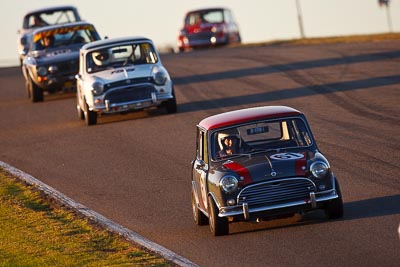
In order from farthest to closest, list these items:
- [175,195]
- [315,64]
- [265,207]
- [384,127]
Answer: [315,64] < [384,127] < [175,195] < [265,207]

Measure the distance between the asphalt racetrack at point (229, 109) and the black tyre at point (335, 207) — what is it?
0.13m

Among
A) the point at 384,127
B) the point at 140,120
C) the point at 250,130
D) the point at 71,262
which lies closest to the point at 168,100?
the point at 140,120

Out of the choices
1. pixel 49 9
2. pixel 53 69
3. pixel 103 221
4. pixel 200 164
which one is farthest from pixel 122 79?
pixel 49 9

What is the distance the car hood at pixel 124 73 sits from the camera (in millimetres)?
23156

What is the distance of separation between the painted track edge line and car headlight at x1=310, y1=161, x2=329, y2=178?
1.67 m

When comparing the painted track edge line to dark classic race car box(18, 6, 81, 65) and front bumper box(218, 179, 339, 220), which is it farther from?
dark classic race car box(18, 6, 81, 65)

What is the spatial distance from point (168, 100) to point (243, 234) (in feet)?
37.7

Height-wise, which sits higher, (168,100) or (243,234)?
(243,234)

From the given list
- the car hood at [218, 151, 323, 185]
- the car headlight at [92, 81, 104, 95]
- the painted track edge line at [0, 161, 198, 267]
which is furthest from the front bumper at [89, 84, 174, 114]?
the car hood at [218, 151, 323, 185]

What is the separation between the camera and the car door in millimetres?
12781

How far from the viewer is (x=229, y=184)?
1215 centimetres

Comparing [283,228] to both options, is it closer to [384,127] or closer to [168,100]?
[384,127]

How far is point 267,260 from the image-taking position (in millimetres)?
10789

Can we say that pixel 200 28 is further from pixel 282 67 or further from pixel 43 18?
pixel 282 67
